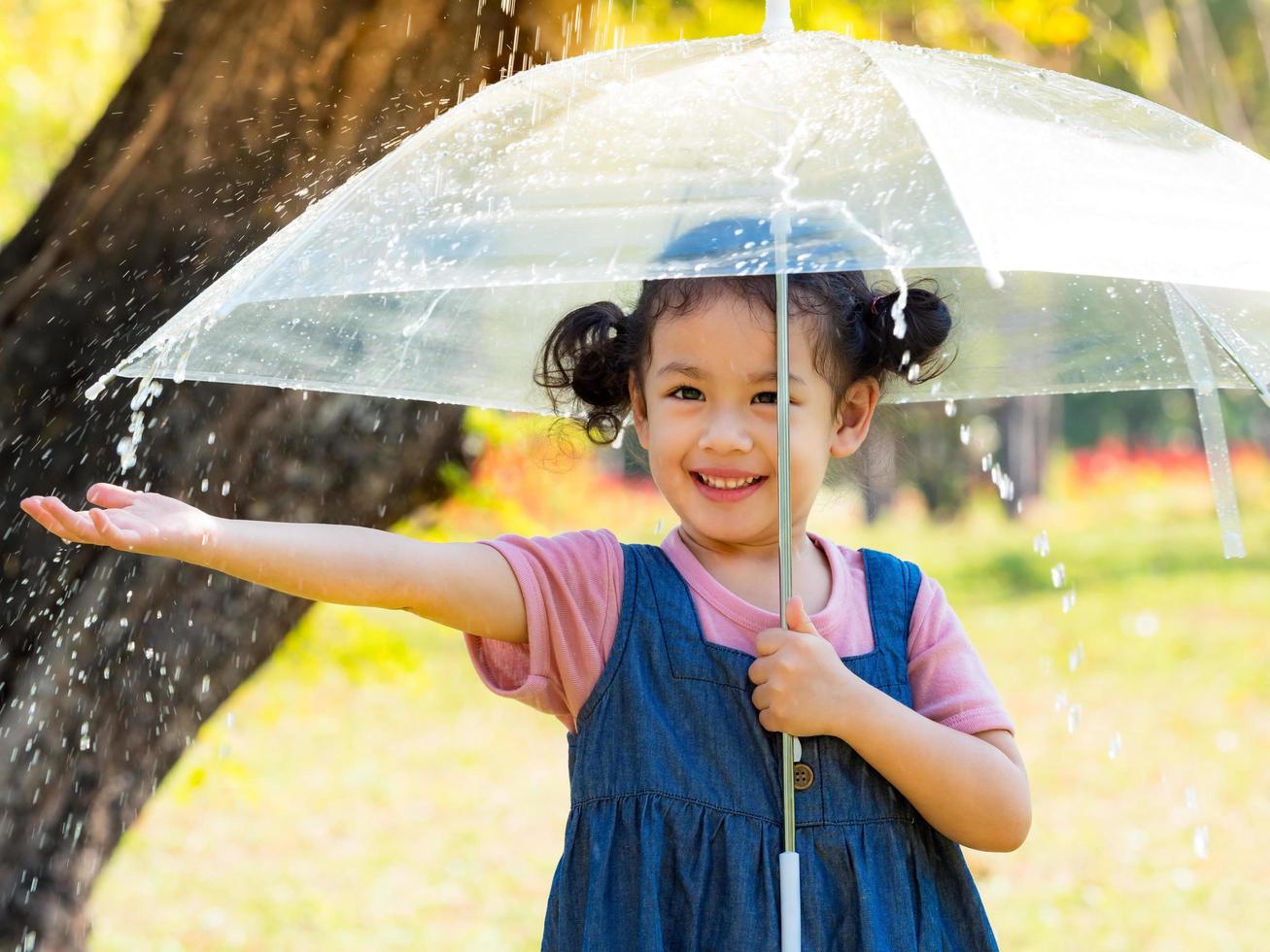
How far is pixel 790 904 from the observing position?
7.01 ft

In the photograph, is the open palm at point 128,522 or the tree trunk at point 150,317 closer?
the open palm at point 128,522

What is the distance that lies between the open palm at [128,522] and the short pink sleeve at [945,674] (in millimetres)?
1092

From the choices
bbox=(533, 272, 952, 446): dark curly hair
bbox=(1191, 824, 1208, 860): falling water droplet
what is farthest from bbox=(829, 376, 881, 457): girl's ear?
bbox=(1191, 824, 1208, 860): falling water droplet

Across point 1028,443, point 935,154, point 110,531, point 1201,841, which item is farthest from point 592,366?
point 1028,443

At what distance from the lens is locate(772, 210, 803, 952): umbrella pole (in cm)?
214

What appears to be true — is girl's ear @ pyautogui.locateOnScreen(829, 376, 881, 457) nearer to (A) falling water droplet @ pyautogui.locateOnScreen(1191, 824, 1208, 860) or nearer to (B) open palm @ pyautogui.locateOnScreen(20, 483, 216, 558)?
(B) open palm @ pyautogui.locateOnScreen(20, 483, 216, 558)

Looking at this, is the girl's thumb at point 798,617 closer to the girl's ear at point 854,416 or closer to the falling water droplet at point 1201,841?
the girl's ear at point 854,416

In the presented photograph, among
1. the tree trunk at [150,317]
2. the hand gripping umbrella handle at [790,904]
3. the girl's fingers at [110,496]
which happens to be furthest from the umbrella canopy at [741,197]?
the tree trunk at [150,317]

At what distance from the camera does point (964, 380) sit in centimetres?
279

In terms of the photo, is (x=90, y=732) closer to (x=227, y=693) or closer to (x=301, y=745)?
(x=227, y=693)

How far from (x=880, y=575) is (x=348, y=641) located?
3.17 meters

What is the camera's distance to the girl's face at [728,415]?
2.23m

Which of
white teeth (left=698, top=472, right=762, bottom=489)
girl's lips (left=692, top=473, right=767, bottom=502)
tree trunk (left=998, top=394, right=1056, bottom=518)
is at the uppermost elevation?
tree trunk (left=998, top=394, right=1056, bottom=518)

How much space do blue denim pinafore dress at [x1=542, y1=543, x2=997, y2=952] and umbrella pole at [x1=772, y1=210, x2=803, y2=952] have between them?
0.09 feet
